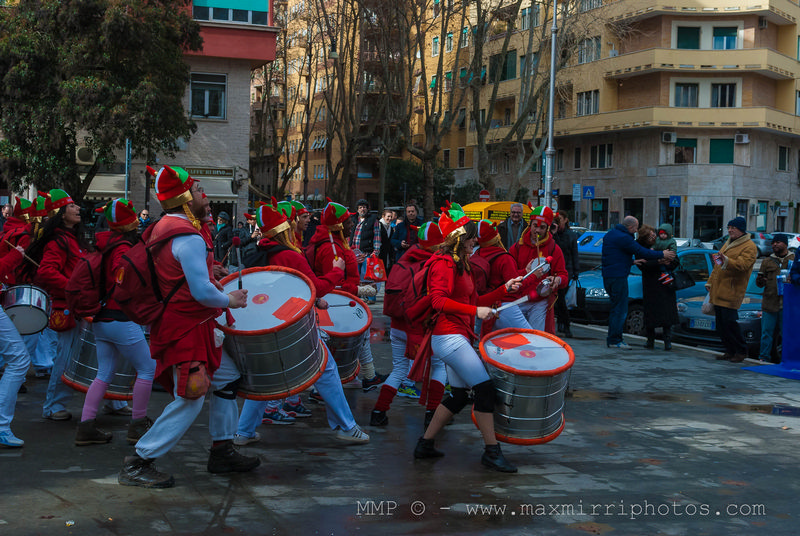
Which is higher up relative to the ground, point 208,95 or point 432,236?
point 208,95

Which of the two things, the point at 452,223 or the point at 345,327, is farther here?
the point at 345,327

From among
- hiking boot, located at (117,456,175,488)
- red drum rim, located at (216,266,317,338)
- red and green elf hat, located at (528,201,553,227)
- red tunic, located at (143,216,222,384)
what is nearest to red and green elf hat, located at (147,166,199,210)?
red tunic, located at (143,216,222,384)

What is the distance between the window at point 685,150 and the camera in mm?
48094

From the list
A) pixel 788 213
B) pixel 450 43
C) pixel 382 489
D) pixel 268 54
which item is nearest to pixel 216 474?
pixel 382 489

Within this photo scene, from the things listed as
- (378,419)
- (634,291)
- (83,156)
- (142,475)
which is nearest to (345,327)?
(378,419)

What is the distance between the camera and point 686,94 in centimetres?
4866

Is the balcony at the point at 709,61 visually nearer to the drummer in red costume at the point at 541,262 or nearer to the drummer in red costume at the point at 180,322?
the drummer in red costume at the point at 541,262

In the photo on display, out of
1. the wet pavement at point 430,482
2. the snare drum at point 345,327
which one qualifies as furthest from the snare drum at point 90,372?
the snare drum at point 345,327

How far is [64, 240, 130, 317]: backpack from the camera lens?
676cm

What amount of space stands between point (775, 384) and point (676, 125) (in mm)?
39438

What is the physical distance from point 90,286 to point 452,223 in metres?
2.77

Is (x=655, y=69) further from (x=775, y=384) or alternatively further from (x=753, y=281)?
(x=775, y=384)

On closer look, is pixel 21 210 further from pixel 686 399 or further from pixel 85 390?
pixel 686 399

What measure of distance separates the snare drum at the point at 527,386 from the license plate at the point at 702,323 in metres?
8.29
